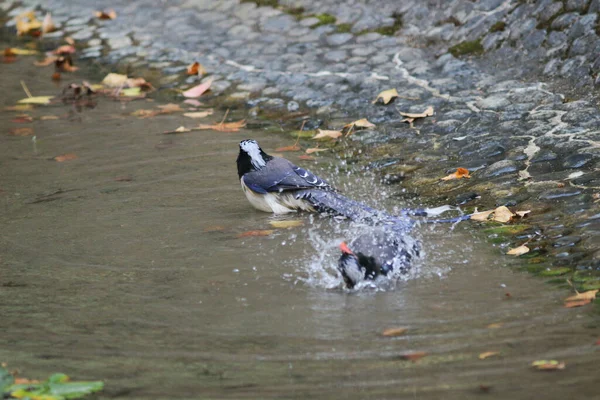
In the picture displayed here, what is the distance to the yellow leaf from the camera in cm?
542

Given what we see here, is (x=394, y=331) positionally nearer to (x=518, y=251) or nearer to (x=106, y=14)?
(x=518, y=251)

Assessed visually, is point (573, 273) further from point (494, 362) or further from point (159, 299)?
point (159, 299)

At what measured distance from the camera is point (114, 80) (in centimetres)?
959

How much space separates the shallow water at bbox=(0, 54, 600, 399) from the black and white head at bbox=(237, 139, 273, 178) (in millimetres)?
308

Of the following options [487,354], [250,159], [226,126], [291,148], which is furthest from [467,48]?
[487,354]

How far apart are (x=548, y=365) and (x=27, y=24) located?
10123mm

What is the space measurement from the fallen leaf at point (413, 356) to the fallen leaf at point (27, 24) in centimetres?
959

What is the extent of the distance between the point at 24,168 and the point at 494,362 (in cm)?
496

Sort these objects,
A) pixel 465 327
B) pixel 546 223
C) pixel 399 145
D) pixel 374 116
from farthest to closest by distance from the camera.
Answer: pixel 374 116, pixel 399 145, pixel 546 223, pixel 465 327

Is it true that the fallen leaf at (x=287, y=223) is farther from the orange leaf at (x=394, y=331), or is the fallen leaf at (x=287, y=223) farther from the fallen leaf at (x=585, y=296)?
the fallen leaf at (x=585, y=296)

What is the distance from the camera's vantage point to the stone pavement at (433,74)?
597 centimetres

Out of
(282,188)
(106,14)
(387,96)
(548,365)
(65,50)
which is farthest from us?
(106,14)

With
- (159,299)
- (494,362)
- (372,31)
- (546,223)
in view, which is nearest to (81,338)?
(159,299)

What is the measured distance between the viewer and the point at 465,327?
13.1 feet
